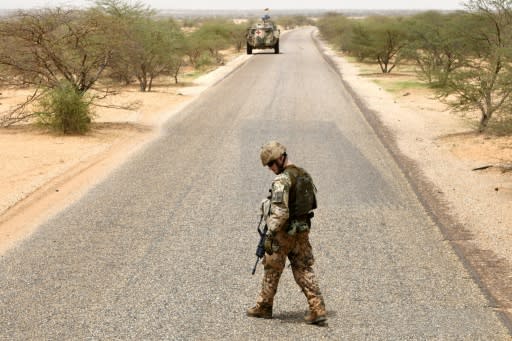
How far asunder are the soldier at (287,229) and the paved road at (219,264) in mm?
232

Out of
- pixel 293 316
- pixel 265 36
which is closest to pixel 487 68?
pixel 293 316

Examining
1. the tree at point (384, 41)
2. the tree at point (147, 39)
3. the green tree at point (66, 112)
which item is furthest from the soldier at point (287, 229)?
the tree at point (384, 41)

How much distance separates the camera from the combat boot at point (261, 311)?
A: 5855 millimetres

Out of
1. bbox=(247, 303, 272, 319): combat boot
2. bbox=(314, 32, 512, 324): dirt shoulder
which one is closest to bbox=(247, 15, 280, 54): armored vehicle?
bbox=(314, 32, 512, 324): dirt shoulder

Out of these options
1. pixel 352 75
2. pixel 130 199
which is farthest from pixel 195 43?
pixel 130 199

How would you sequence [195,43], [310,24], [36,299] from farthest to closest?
[310,24] < [195,43] < [36,299]

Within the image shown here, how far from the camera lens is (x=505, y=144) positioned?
48.8 feet

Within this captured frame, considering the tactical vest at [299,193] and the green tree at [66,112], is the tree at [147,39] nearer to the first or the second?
the green tree at [66,112]

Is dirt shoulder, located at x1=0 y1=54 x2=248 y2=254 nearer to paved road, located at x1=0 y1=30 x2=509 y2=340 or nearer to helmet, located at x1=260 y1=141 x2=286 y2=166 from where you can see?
paved road, located at x1=0 y1=30 x2=509 y2=340

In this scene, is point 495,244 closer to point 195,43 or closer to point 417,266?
point 417,266

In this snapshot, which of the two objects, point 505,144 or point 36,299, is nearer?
point 36,299

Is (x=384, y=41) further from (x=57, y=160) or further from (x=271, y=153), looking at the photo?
(x=271, y=153)

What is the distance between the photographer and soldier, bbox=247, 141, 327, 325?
544 cm

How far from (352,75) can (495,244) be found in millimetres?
26778
